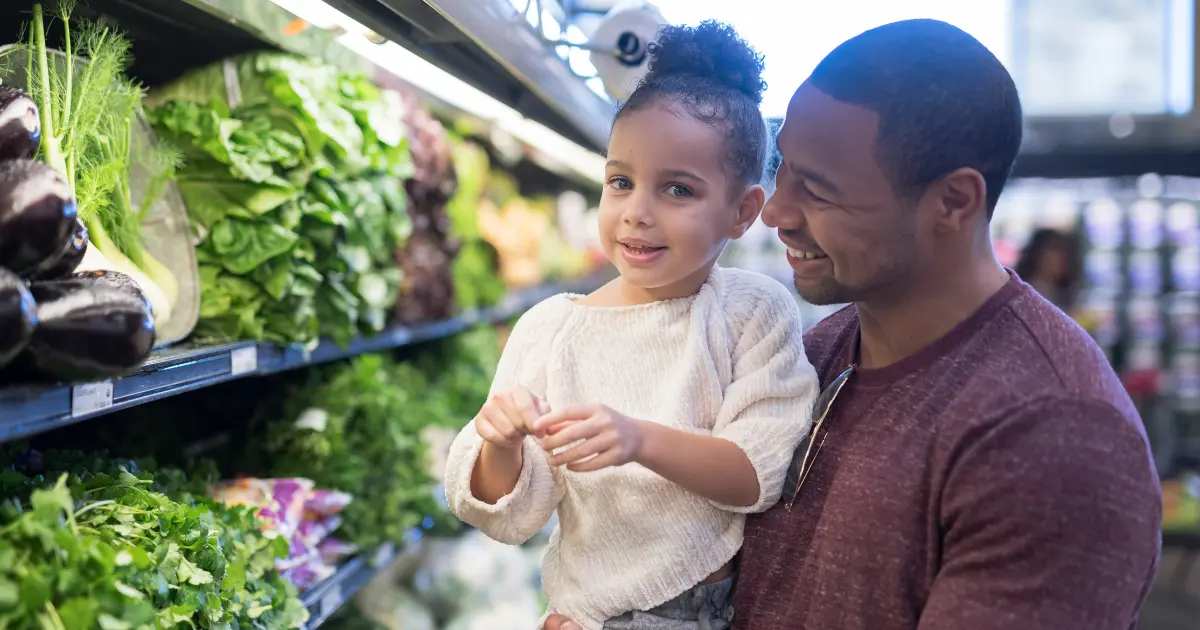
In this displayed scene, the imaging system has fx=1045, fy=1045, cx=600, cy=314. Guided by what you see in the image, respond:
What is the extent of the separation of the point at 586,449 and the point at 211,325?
3.95 feet

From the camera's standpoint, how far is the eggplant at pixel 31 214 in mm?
1260

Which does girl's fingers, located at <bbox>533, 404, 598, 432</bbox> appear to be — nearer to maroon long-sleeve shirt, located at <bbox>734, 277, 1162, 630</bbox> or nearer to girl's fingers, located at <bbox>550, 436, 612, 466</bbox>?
girl's fingers, located at <bbox>550, 436, 612, 466</bbox>

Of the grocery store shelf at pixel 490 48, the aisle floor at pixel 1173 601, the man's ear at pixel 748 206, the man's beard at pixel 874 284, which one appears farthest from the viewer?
the aisle floor at pixel 1173 601

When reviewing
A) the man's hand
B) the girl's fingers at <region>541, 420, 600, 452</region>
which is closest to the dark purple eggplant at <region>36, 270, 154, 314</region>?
the girl's fingers at <region>541, 420, 600, 452</region>

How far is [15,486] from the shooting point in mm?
1594

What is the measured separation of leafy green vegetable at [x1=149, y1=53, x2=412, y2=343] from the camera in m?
2.33

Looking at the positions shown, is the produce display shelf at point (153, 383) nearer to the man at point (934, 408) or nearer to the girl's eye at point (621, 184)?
the girl's eye at point (621, 184)

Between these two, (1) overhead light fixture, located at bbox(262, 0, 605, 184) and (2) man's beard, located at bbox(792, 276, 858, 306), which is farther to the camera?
(1) overhead light fixture, located at bbox(262, 0, 605, 184)

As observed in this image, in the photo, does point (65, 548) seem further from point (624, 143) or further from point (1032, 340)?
point (1032, 340)

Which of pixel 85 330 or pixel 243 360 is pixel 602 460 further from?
pixel 243 360

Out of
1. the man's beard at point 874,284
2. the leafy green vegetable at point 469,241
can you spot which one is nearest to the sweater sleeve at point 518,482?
the man's beard at point 874,284

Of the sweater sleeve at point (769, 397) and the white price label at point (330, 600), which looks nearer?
the sweater sleeve at point (769, 397)

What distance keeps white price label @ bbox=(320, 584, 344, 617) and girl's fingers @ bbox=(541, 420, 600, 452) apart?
4.24 feet

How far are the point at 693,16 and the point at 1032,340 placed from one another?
2.56 feet
